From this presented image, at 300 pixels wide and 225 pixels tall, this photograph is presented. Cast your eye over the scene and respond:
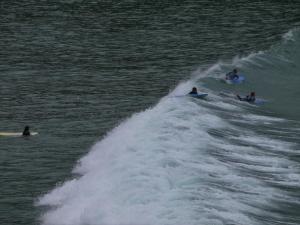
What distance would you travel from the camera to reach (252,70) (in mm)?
87625

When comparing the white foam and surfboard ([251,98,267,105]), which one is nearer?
the white foam

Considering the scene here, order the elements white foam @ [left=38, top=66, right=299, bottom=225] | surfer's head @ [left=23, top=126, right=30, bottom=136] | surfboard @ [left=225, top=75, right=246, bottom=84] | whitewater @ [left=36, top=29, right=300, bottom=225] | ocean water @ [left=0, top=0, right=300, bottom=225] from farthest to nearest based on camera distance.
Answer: surfboard @ [left=225, top=75, right=246, bottom=84] → surfer's head @ [left=23, top=126, right=30, bottom=136] → ocean water @ [left=0, top=0, right=300, bottom=225] → whitewater @ [left=36, top=29, right=300, bottom=225] → white foam @ [left=38, top=66, right=299, bottom=225]

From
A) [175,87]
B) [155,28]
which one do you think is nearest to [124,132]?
[175,87]

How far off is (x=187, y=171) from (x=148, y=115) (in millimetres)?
17019

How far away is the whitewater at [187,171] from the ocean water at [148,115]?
0.12 metres

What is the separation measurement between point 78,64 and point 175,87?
49.9 feet

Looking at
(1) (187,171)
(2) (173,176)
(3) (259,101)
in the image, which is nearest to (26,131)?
(1) (187,171)

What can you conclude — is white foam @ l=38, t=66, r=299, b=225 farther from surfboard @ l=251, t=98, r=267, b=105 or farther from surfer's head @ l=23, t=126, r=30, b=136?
surfboard @ l=251, t=98, r=267, b=105

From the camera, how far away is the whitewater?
42.4 meters

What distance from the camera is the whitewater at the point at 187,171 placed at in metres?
42.4

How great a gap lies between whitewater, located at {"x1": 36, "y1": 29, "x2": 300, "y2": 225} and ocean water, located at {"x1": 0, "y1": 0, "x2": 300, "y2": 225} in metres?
0.12

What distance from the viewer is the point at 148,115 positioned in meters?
64.8

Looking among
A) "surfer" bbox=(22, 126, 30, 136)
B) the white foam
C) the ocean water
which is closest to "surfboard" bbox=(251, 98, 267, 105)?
the ocean water

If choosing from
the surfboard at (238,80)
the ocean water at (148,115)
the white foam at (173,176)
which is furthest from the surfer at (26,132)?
the surfboard at (238,80)
